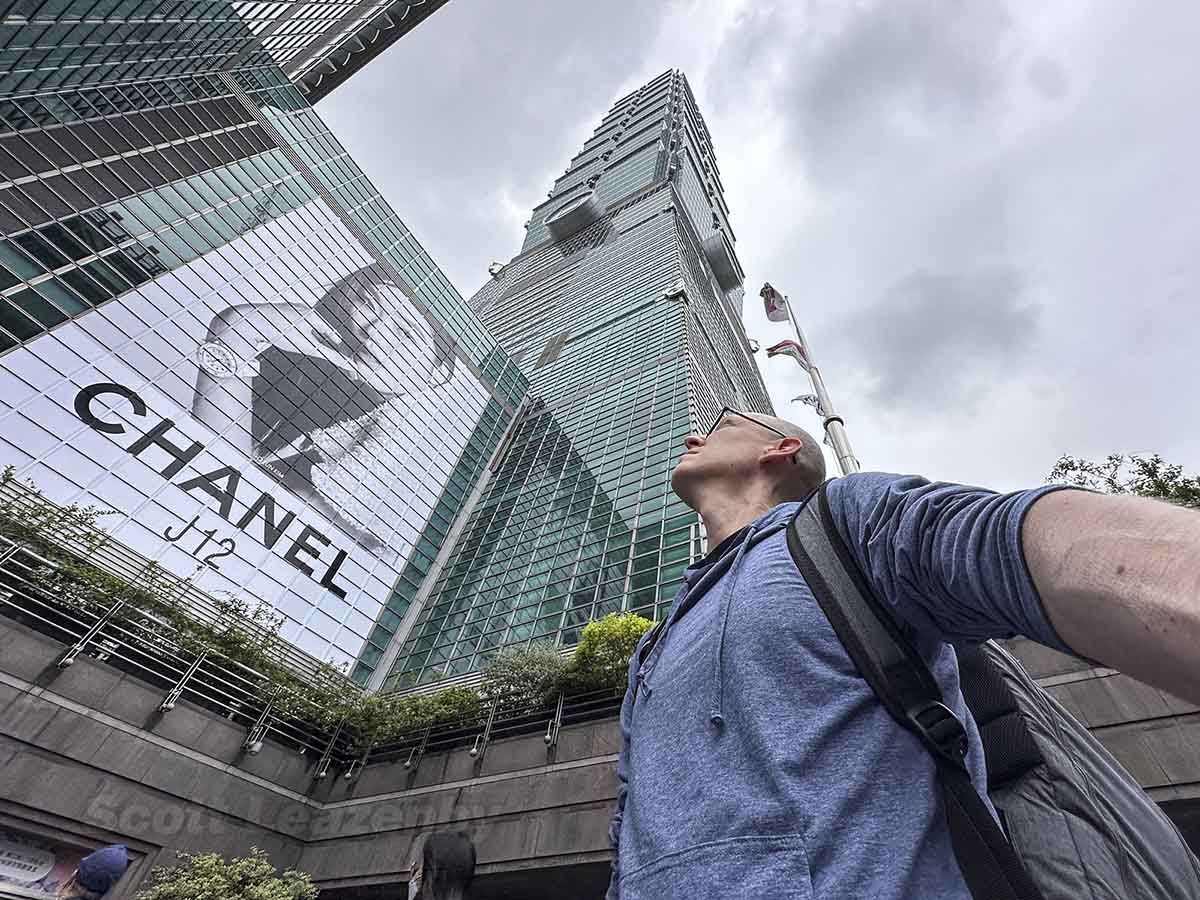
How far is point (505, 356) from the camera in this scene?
151 ft

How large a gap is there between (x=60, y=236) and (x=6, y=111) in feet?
16.6

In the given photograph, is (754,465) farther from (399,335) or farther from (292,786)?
(399,335)

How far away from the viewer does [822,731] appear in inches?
46.6

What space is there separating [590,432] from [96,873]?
29.5m

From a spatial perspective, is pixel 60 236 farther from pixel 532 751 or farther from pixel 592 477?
pixel 532 751

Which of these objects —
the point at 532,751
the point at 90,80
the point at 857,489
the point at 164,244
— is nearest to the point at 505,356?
the point at 164,244

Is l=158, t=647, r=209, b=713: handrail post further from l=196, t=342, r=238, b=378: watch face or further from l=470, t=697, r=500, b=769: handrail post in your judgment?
l=196, t=342, r=238, b=378: watch face

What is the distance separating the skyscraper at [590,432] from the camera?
23.3 meters

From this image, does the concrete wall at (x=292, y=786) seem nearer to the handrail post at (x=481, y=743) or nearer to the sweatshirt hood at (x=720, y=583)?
the handrail post at (x=481, y=743)

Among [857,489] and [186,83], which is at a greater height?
[186,83]

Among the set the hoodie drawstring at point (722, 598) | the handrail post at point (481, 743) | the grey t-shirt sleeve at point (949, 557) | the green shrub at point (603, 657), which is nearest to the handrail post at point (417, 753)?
the handrail post at point (481, 743)

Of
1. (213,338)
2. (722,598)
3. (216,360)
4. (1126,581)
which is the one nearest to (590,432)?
(216,360)

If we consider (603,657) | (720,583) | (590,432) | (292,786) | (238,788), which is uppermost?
(590,432)

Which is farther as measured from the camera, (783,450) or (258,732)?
(258,732)
